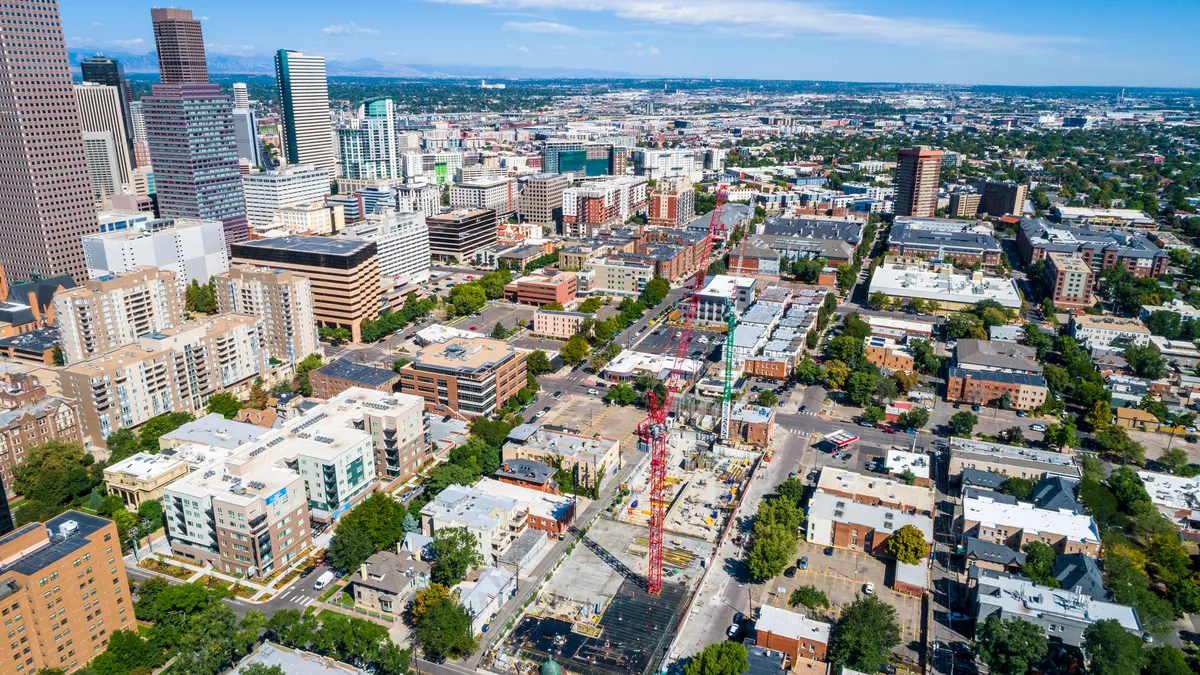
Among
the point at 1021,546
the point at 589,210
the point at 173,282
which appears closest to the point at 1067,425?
the point at 1021,546

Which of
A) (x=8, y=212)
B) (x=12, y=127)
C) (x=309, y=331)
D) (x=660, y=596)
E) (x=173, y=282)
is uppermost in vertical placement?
(x=12, y=127)

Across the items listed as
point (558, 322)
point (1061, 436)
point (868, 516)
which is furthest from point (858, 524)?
point (558, 322)

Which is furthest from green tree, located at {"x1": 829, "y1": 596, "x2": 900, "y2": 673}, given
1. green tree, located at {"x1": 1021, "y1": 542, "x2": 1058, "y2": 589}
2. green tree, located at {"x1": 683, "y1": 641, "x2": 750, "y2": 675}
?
green tree, located at {"x1": 1021, "y1": 542, "x2": 1058, "y2": 589}

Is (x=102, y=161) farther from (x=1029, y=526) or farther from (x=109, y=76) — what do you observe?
(x=1029, y=526)

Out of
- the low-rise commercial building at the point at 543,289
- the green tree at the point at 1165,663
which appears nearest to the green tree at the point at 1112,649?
the green tree at the point at 1165,663

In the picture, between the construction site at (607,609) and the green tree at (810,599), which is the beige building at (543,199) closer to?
the construction site at (607,609)

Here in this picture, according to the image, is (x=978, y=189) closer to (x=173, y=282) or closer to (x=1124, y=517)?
(x=1124, y=517)
